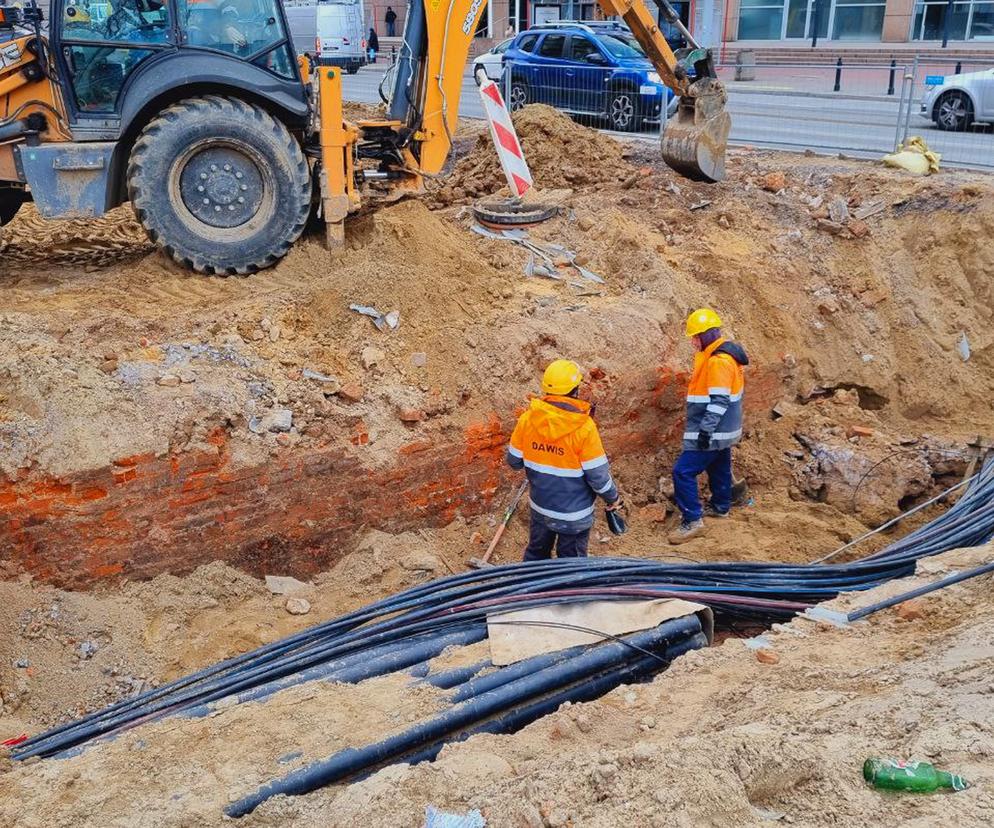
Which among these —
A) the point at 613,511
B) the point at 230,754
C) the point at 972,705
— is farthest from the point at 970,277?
the point at 230,754

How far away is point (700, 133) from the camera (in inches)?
380

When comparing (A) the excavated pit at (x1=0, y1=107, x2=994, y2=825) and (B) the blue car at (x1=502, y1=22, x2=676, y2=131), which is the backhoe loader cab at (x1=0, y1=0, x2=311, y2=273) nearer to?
(A) the excavated pit at (x1=0, y1=107, x2=994, y2=825)

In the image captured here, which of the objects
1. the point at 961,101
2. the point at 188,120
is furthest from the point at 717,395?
the point at 961,101

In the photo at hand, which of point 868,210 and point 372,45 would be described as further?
point 372,45

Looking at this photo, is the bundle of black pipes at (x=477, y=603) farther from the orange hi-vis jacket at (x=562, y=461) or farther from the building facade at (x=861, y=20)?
the building facade at (x=861, y=20)

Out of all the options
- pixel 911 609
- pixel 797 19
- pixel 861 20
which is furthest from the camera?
pixel 797 19

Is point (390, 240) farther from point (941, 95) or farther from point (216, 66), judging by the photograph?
point (941, 95)

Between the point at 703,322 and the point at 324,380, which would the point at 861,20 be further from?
the point at 324,380

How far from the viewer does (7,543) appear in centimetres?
568

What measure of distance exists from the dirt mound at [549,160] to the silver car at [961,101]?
6906 millimetres

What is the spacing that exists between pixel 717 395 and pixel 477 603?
2988mm

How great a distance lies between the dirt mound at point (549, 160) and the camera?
1069cm

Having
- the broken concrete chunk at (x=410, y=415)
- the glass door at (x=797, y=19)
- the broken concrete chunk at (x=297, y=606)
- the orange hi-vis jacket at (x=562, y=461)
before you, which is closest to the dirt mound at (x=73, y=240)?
the broken concrete chunk at (x=410, y=415)

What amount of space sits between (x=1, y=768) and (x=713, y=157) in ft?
27.7
